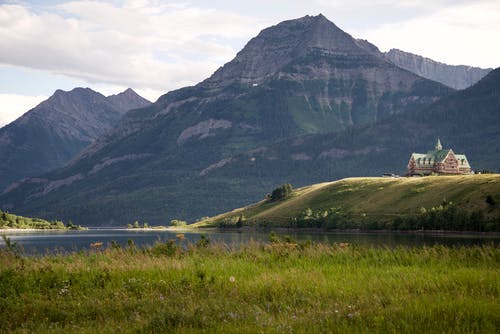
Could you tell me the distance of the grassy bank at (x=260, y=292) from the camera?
20328 mm

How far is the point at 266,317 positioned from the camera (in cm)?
2123

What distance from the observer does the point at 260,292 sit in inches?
1027

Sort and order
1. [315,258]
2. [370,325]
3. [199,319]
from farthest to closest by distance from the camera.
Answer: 1. [315,258]
2. [199,319]
3. [370,325]

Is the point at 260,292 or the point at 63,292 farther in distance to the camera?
the point at 63,292

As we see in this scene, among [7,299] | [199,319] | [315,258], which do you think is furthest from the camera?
[315,258]

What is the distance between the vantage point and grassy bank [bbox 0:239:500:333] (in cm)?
2033

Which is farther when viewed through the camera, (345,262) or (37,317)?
(345,262)

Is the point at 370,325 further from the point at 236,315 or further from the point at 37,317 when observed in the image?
the point at 37,317

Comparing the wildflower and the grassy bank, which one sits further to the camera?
the wildflower

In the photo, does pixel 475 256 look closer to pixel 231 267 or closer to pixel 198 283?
pixel 231 267

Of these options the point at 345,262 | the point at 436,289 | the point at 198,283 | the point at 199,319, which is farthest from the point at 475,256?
the point at 199,319

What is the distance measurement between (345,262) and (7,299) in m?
16.5

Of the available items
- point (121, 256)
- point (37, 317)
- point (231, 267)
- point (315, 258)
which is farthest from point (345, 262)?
point (37, 317)

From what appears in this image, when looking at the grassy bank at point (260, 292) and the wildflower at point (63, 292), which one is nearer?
the grassy bank at point (260, 292)
